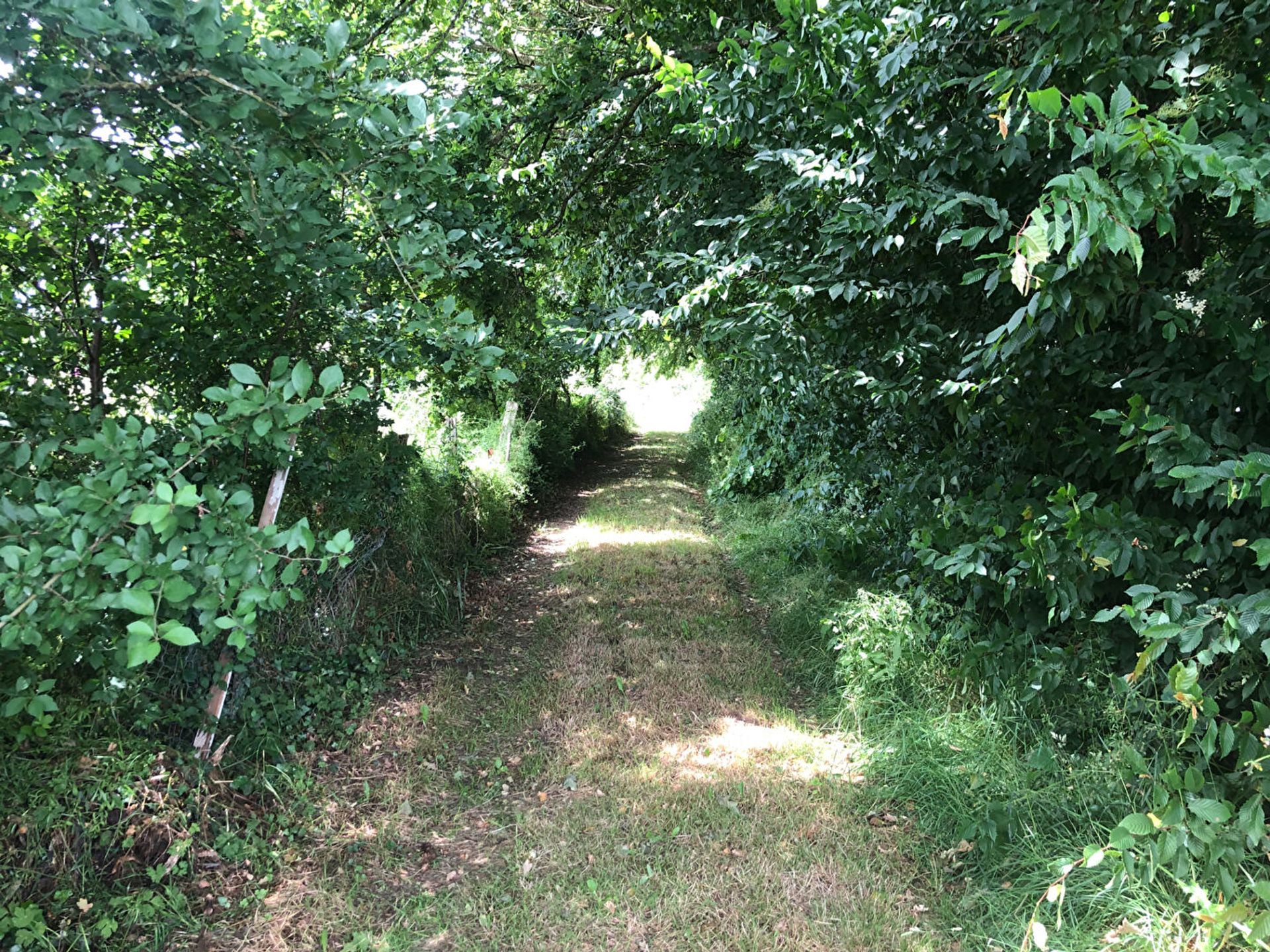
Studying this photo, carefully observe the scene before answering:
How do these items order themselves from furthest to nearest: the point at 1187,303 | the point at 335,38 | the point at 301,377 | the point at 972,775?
the point at 972,775 < the point at 1187,303 < the point at 301,377 < the point at 335,38

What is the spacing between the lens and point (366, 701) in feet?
14.5

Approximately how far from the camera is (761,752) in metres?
4.12

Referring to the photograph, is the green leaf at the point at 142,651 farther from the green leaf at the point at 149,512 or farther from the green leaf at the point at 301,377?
the green leaf at the point at 301,377

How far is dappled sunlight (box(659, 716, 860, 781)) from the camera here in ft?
12.9

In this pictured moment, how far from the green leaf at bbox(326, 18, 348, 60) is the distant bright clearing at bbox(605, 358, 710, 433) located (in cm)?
1451

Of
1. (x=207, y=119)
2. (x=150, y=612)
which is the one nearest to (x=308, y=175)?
(x=207, y=119)

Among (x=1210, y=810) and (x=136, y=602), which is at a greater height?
(x=136, y=602)

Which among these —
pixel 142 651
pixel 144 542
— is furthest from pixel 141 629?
pixel 144 542

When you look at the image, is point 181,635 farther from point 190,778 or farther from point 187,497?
point 190,778

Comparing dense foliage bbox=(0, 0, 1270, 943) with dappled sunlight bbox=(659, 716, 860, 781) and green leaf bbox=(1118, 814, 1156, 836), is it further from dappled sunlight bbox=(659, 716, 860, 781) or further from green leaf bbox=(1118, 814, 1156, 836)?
dappled sunlight bbox=(659, 716, 860, 781)

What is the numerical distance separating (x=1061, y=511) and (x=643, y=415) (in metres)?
27.2

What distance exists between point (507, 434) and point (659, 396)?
21867mm

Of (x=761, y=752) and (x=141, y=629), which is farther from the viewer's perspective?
(x=761, y=752)

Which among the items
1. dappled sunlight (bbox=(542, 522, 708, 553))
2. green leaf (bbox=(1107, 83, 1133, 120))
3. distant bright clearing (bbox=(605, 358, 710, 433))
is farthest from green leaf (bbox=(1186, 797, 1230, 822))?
distant bright clearing (bbox=(605, 358, 710, 433))
